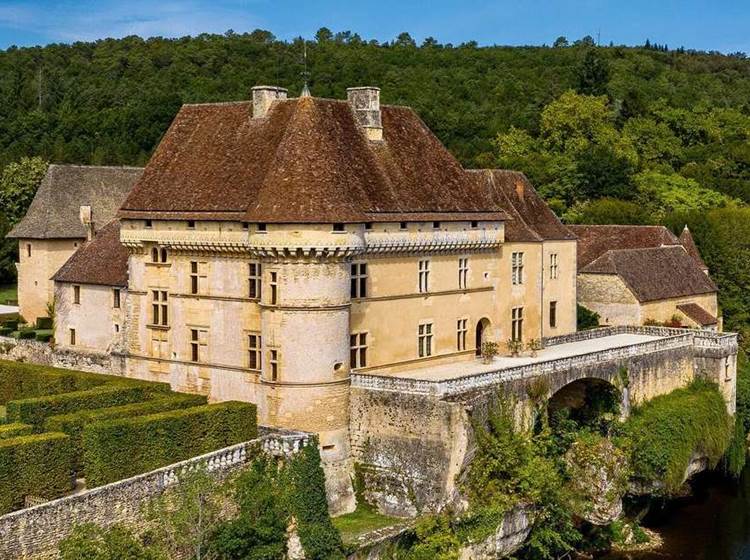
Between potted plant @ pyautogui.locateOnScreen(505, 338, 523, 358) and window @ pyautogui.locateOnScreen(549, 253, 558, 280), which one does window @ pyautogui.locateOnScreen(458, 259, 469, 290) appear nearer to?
potted plant @ pyautogui.locateOnScreen(505, 338, 523, 358)

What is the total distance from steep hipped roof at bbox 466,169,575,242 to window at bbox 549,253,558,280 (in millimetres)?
771

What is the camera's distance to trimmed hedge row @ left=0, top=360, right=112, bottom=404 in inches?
1608

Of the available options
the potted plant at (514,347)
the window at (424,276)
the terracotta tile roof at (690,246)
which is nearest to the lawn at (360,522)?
the window at (424,276)

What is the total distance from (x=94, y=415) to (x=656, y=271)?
103 feet

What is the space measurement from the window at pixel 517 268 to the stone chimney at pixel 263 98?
11.4m

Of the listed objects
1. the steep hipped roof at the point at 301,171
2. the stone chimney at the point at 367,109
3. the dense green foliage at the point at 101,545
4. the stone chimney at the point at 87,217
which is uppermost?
the stone chimney at the point at 367,109

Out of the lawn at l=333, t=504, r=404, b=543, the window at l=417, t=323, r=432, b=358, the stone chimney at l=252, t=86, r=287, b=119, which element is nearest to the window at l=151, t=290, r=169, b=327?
the stone chimney at l=252, t=86, r=287, b=119

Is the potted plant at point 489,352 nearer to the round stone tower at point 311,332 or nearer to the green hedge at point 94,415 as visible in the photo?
the round stone tower at point 311,332

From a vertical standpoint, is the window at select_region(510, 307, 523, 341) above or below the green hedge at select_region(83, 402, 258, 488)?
above

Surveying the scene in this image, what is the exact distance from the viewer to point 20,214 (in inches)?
3184

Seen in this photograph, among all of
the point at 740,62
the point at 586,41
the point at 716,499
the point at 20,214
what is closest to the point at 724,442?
the point at 716,499

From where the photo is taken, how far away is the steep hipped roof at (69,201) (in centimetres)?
6094

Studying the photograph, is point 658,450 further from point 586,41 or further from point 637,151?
point 586,41

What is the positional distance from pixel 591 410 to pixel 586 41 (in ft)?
354
